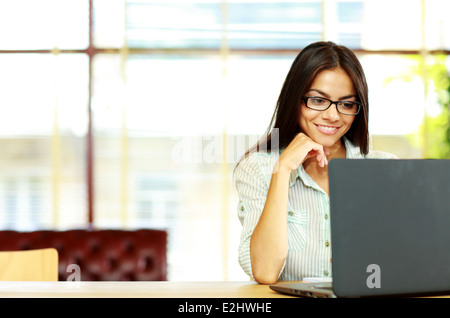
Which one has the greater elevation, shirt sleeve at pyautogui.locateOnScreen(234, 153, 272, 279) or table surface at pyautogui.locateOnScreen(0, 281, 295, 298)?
shirt sleeve at pyautogui.locateOnScreen(234, 153, 272, 279)

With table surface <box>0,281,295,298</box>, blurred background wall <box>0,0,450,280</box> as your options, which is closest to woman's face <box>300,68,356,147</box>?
table surface <box>0,281,295,298</box>

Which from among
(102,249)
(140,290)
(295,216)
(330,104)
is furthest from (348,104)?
(102,249)

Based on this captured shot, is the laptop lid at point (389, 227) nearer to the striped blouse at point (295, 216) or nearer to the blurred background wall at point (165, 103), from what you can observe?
the striped blouse at point (295, 216)

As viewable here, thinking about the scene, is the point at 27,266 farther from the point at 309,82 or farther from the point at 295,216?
the point at 309,82

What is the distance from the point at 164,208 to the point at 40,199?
36.4 inches

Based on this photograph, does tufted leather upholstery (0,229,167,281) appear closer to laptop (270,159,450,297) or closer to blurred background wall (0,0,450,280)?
laptop (270,159,450,297)

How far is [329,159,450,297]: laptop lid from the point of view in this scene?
0.98 metres

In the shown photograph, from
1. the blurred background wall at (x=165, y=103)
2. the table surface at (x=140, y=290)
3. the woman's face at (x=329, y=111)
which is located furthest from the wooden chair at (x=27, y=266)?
the blurred background wall at (x=165, y=103)

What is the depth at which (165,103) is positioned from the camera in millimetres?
4117

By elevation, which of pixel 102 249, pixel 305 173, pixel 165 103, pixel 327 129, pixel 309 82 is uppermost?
pixel 165 103

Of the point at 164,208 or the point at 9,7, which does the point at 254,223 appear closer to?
the point at 164,208

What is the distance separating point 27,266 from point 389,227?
4.22ft

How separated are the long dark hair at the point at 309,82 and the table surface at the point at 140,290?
59 centimetres
